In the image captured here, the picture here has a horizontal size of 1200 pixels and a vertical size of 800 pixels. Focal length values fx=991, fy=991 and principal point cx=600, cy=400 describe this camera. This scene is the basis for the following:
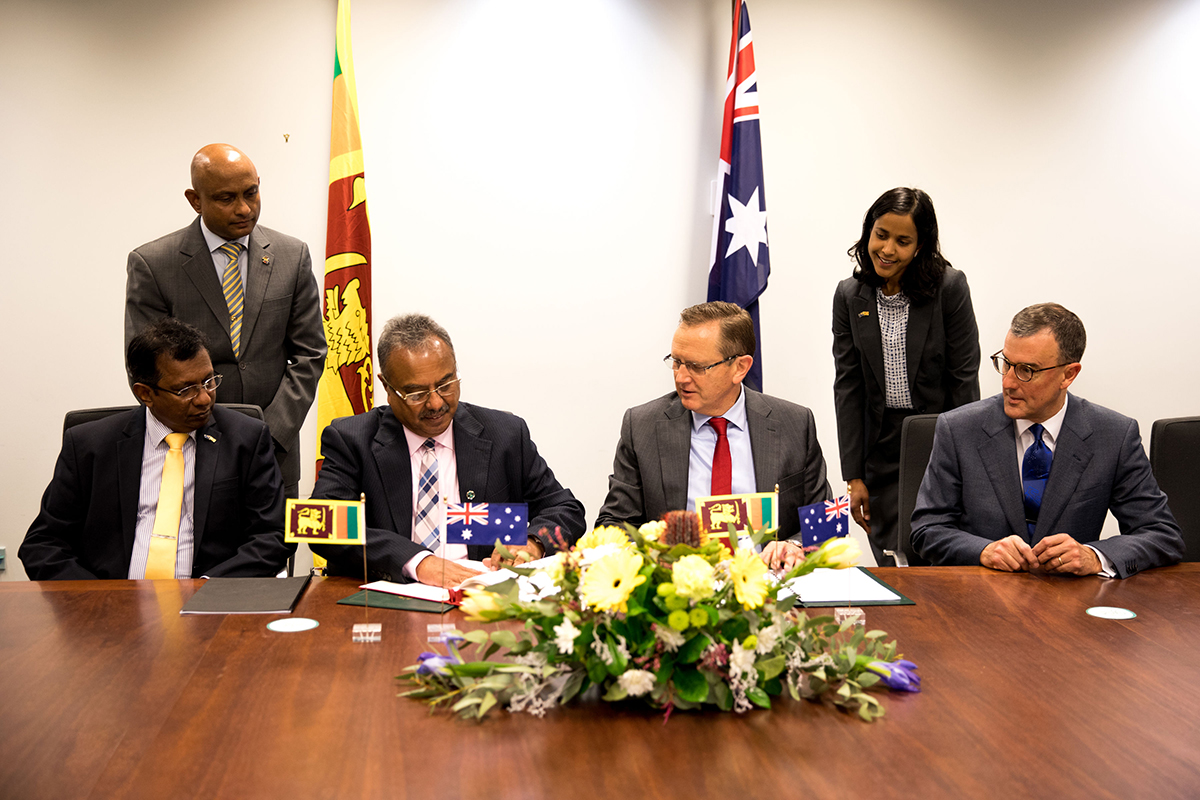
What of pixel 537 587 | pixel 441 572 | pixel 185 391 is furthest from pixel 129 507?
pixel 537 587

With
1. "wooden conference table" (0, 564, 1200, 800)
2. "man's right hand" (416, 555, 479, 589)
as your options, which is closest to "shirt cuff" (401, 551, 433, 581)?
"man's right hand" (416, 555, 479, 589)

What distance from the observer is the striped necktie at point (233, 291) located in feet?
11.5

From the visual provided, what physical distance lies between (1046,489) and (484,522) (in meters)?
1.56

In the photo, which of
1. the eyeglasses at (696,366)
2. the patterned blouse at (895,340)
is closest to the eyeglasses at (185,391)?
the eyeglasses at (696,366)

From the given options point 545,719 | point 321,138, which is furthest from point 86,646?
point 321,138

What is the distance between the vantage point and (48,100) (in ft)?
15.1

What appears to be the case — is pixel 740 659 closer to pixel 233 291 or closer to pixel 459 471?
pixel 459 471

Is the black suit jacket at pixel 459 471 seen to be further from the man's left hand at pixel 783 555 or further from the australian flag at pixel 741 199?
the australian flag at pixel 741 199

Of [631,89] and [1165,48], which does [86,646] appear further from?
[1165,48]

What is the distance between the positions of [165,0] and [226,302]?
2038 mm

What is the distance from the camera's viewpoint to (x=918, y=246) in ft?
12.2

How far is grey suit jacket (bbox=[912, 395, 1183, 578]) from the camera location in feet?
8.71

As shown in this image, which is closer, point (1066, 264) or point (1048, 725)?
point (1048, 725)

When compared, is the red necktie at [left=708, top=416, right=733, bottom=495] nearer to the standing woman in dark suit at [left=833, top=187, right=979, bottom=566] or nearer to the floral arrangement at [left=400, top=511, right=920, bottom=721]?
the standing woman in dark suit at [left=833, top=187, right=979, bottom=566]
